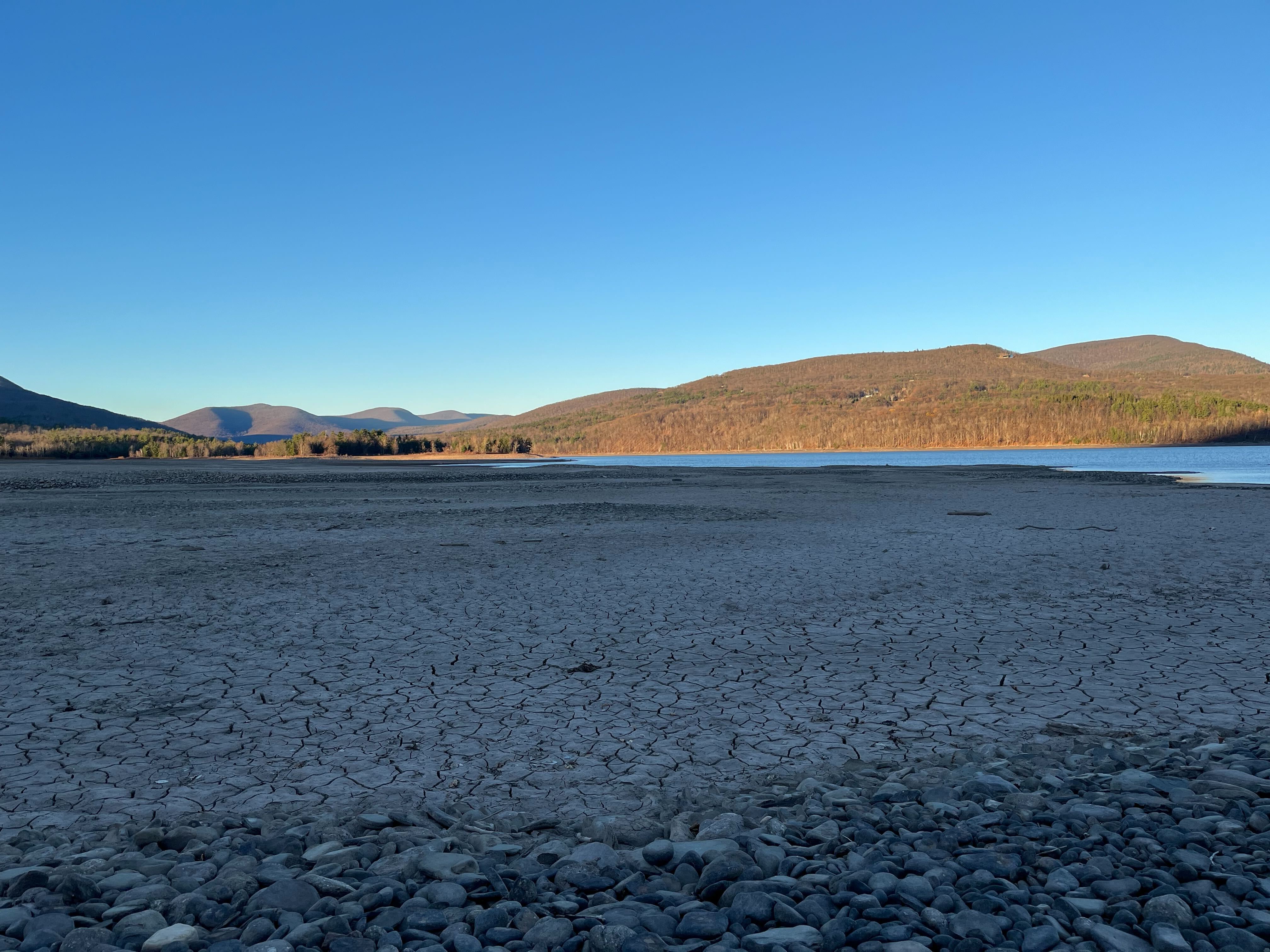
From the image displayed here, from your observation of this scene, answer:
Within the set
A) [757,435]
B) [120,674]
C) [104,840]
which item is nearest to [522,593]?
[120,674]

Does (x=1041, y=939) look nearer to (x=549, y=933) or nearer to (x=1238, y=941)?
(x=1238, y=941)

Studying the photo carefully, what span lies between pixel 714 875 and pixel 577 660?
358 centimetres

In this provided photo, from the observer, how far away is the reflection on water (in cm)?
4144

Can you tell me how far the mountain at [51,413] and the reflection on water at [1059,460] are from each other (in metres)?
95.5

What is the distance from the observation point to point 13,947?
2.61m

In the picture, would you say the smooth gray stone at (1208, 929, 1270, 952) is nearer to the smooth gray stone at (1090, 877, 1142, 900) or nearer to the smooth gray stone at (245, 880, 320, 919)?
the smooth gray stone at (1090, 877, 1142, 900)

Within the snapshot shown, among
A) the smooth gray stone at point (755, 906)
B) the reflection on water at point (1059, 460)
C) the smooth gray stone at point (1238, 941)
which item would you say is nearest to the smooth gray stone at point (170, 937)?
the smooth gray stone at point (755, 906)

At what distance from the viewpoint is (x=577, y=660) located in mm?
6523

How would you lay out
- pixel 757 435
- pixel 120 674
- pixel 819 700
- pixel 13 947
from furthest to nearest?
pixel 757 435, pixel 120 674, pixel 819 700, pixel 13 947

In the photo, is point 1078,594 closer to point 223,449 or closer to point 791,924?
point 791,924

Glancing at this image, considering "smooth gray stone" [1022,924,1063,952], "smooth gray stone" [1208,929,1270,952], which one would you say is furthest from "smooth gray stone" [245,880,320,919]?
"smooth gray stone" [1208,929,1270,952]

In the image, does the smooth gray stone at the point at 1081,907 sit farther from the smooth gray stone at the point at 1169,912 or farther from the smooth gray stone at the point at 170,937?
the smooth gray stone at the point at 170,937

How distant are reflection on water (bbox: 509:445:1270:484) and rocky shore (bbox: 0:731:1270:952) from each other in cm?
3240

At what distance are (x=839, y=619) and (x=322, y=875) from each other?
5.78 m
